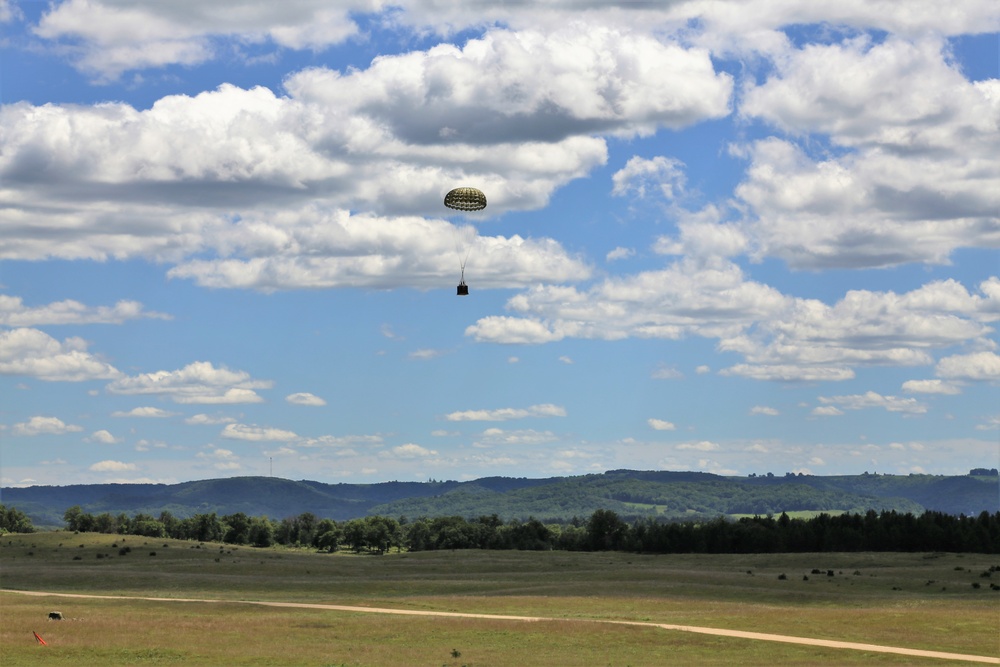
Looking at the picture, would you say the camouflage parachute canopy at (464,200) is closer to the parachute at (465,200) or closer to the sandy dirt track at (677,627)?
the parachute at (465,200)

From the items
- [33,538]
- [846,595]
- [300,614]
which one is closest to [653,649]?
[300,614]

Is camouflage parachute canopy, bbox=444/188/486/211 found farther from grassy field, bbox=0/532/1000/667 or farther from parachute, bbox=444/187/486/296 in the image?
grassy field, bbox=0/532/1000/667

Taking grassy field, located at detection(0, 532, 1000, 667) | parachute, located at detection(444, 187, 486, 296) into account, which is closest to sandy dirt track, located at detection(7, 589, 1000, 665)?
grassy field, located at detection(0, 532, 1000, 667)

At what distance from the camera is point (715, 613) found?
83.2m

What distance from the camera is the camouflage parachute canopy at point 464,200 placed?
110125 mm

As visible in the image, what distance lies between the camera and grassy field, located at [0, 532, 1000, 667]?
61094 mm

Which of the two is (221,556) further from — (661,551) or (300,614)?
(300,614)

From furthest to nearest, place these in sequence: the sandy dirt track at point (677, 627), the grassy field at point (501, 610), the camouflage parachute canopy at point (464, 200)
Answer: the camouflage parachute canopy at point (464, 200), the grassy field at point (501, 610), the sandy dirt track at point (677, 627)

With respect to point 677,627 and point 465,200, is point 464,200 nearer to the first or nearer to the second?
point 465,200

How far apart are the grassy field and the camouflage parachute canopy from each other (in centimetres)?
3556

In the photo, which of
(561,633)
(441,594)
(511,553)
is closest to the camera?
(561,633)

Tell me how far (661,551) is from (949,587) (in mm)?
85236

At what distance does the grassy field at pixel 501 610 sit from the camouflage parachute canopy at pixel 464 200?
35.6 meters

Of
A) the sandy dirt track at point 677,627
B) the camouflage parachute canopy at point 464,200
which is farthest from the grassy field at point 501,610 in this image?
the camouflage parachute canopy at point 464,200
